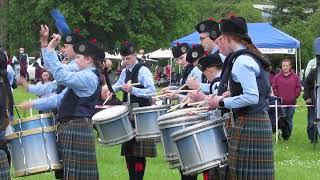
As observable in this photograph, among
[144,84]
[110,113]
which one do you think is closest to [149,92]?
[144,84]

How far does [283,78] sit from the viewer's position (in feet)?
45.9

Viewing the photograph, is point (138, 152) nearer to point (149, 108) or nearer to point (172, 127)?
point (149, 108)

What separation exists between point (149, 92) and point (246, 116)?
282cm

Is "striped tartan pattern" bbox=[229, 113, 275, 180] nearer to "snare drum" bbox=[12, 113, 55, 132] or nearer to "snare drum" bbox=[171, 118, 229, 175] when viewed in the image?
"snare drum" bbox=[171, 118, 229, 175]

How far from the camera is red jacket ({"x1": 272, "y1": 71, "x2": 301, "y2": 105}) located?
13.9 meters

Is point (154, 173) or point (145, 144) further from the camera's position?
point (154, 173)

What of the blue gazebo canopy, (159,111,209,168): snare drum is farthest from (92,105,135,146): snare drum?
the blue gazebo canopy

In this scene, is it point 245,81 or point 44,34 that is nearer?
point 245,81

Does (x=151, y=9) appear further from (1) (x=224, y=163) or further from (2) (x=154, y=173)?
(1) (x=224, y=163)

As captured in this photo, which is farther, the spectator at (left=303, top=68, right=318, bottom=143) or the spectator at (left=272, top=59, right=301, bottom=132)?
the spectator at (left=272, top=59, right=301, bottom=132)

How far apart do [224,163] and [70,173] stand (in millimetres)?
1701

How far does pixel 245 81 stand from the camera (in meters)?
5.16

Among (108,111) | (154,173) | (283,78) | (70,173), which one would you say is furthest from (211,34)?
(283,78)

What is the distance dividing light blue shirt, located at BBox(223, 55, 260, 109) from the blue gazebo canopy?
14.0 meters
